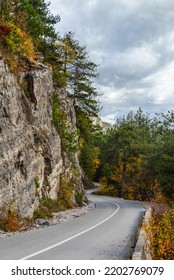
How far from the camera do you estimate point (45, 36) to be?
29359 mm

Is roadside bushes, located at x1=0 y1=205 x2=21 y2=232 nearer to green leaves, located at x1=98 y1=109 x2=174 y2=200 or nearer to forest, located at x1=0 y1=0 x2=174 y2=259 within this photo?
forest, located at x1=0 y1=0 x2=174 y2=259

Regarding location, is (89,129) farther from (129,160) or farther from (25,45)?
(25,45)

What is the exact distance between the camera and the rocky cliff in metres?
15.2

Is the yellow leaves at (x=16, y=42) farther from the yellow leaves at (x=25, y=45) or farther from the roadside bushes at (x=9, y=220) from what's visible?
the roadside bushes at (x=9, y=220)

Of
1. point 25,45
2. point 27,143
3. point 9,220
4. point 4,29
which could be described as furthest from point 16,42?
point 9,220

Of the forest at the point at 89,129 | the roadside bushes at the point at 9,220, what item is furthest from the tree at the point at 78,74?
the roadside bushes at the point at 9,220

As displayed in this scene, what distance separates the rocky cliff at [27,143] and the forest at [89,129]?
5.22ft

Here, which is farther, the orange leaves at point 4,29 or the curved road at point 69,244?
the orange leaves at point 4,29

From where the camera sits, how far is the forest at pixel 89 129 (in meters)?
18.3

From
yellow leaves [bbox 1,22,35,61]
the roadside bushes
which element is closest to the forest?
yellow leaves [bbox 1,22,35,61]

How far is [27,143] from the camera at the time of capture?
1781 cm

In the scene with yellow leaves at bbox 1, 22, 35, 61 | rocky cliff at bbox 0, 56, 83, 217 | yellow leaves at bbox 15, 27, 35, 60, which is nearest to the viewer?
rocky cliff at bbox 0, 56, 83, 217

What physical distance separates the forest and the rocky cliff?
1.59 metres
